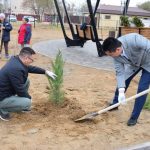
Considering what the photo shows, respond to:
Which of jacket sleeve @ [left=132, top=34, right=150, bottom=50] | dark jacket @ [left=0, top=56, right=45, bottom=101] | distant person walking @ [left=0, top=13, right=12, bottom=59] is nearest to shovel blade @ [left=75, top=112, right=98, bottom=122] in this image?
dark jacket @ [left=0, top=56, right=45, bottom=101]

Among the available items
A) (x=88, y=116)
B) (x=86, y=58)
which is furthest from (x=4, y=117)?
→ (x=86, y=58)

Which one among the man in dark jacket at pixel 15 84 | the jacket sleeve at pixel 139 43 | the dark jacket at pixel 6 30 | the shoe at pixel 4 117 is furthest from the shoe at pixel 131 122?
the dark jacket at pixel 6 30

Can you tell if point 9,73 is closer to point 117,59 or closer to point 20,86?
point 20,86

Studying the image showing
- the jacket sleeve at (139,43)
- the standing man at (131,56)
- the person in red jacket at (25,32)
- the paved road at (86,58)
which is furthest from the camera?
the person in red jacket at (25,32)

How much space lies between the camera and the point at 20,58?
5512 millimetres

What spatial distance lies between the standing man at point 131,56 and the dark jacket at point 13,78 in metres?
1.26

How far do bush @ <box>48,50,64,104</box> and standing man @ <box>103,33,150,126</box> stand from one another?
1031mm

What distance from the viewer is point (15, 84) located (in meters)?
5.45

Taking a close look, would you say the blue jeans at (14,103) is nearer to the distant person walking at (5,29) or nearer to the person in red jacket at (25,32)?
the distant person walking at (5,29)

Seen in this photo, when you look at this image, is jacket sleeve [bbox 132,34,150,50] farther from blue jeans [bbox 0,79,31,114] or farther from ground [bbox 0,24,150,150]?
blue jeans [bbox 0,79,31,114]

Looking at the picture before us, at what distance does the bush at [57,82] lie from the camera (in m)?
6.16

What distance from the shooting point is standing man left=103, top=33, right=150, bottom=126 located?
516 cm

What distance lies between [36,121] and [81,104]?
46.1 inches

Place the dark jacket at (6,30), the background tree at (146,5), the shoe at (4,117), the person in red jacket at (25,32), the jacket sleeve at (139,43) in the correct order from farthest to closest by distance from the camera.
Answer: the background tree at (146,5)
the person in red jacket at (25,32)
the dark jacket at (6,30)
the shoe at (4,117)
the jacket sleeve at (139,43)
